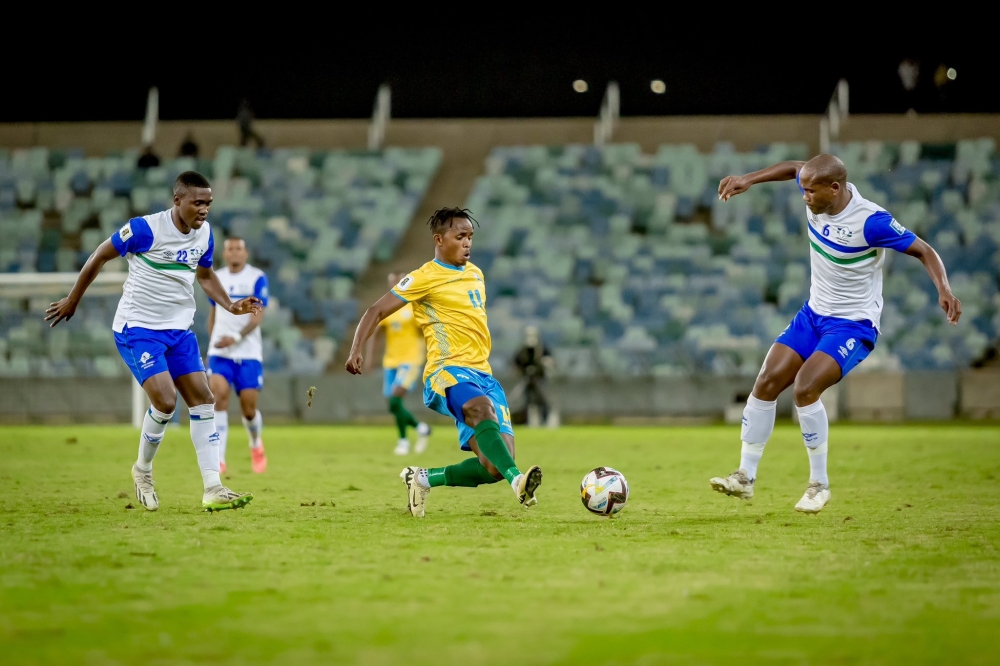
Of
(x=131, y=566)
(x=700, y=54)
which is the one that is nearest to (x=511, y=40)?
(x=700, y=54)

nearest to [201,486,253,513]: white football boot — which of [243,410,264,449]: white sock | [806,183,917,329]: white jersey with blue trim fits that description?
[243,410,264,449]: white sock

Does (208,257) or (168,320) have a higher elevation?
(208,257)

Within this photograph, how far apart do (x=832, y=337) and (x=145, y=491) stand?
16.1 feet

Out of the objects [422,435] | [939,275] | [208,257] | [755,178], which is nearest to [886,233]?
[939,275]

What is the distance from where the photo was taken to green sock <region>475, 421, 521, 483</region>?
744cm

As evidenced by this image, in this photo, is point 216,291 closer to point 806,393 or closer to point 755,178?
point 755,178

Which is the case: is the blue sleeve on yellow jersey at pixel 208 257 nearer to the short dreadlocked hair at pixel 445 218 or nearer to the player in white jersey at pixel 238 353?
the short dreadlocked hair at pixel 445 218

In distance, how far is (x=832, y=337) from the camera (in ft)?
26.5

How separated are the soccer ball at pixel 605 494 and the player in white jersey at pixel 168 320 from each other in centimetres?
231

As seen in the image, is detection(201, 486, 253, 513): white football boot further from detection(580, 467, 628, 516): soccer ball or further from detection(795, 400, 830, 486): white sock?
detection(795, 400, 830, 486): white sock

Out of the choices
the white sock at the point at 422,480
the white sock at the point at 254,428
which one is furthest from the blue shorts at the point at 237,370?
the white sock at the point at 422,480

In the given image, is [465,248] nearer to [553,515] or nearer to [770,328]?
[553,515]

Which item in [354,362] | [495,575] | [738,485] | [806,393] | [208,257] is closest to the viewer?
[495,575]

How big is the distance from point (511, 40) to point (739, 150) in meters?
6.67
